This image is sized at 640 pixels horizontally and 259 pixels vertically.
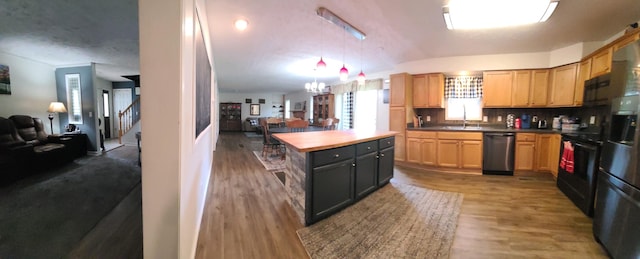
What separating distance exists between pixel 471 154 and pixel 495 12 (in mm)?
2527

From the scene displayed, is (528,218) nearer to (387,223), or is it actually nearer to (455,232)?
(455,232)

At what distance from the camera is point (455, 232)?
208cm

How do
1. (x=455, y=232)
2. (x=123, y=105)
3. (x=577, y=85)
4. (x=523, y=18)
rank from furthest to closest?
1. (x=123, y=105)
2. (x=577, y=85)
3. (x=523, y=18)
4. (x=455, y=232)

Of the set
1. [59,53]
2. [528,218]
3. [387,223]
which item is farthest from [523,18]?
[59,53]

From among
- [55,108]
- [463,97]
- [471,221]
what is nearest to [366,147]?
[471,221]

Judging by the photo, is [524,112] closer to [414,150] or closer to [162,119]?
[414,150]

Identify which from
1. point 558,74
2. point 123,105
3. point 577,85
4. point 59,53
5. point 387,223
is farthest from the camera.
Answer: point 123,105

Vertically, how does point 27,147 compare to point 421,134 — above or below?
below

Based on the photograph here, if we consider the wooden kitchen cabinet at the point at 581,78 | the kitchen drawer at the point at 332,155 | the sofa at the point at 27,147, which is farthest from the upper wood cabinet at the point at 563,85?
the sofa at the point at 27,147

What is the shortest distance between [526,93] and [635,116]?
2838mm

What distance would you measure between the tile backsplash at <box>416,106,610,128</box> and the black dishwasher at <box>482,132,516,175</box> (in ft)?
1.95

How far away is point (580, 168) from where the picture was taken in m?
2.67

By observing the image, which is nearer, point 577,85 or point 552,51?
point 577,85

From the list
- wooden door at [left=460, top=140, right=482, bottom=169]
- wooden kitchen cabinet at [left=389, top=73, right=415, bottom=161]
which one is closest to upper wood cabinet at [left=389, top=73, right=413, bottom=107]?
wooden kitchen cabinet at [left=389, top=73, right=415, bottom=161]
